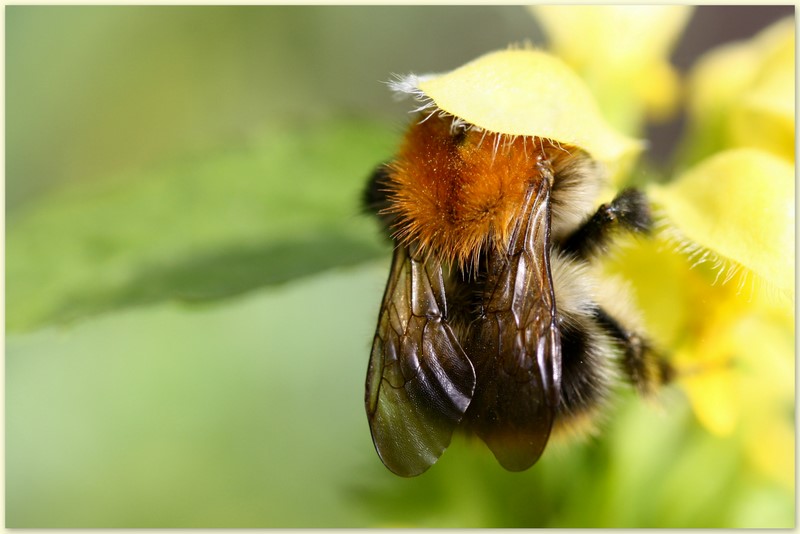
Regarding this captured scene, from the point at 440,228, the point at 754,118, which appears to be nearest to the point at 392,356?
the point at 440,228

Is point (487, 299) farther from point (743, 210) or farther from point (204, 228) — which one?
point (204, 228)

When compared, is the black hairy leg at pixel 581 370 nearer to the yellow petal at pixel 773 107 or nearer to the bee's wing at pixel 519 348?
the bee's wing at pixel 519 348

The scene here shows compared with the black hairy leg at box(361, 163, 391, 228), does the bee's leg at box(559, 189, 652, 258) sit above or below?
below

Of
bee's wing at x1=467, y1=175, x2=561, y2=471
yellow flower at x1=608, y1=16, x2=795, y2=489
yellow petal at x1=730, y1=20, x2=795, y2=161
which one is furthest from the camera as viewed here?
yellow petal at x1=730, y1=20, x2=795, y2=161

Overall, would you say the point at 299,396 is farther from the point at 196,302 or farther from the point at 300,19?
the point at 300,19

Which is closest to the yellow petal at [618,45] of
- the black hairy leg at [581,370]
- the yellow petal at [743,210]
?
the yellow petal at [743,210]

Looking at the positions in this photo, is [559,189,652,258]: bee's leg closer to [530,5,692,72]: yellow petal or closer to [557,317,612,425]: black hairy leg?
[557,317,612,425]: black hairy leg

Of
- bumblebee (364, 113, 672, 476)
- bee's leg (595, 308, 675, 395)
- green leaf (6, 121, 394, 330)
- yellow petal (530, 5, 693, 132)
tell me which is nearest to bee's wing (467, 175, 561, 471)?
bumblebee (364, 113, 672, 476)
